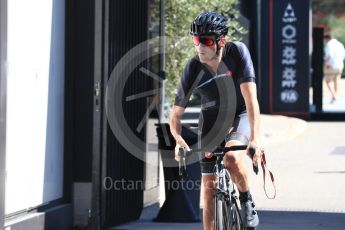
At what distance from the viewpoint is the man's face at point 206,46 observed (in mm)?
7105

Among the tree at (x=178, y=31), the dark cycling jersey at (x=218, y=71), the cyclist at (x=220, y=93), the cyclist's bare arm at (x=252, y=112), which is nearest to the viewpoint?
the cyclist's bare arm at (x=252, y=112)

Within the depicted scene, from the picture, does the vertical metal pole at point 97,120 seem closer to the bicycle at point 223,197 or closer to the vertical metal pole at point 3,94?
the vertical metal pole at point 3,94

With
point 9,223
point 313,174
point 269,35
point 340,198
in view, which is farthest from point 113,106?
point 269,35

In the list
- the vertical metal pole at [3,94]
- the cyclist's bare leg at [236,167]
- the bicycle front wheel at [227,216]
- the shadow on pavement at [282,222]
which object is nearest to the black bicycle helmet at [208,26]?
the cyclist's bare leg at [236,167]

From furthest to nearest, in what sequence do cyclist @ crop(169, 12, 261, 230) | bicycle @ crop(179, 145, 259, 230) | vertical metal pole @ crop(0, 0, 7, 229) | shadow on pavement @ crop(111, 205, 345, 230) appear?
shadow on pavement @ crop(111, 205, 345, 230)
vertical metal pole @ crop(0, 0, 7, 229)
cyclist @ crop(169, 12, 261, 230)
bicycle @ crop(179, 145, 259, 230)

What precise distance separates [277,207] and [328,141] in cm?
860

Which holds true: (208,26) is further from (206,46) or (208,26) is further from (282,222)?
(282,222)

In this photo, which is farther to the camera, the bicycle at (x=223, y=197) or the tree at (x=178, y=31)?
the tree at (x=178, y=31)

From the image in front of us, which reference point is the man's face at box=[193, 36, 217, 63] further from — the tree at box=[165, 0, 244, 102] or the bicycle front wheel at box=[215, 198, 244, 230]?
the tree at box=[165, 0, 244, 102]

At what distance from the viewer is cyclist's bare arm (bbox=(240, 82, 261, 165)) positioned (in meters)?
6.86

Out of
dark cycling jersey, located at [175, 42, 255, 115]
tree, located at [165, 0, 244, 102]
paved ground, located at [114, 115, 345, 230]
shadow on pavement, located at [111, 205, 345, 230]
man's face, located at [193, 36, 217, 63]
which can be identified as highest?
tree, located at [165, 0, 244, 102]

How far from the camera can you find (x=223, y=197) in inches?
278

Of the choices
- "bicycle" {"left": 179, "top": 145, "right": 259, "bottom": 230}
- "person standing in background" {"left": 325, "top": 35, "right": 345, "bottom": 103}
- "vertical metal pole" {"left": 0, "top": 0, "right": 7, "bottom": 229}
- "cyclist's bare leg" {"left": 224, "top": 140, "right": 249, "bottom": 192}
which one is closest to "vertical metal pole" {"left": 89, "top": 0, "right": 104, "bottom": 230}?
"vertical metal pole" {"left": 0, "top": 0, "right": 7, "bottom": 229}

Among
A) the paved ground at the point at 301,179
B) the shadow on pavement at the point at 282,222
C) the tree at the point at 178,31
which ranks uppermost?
the tree at the point at 178,31
